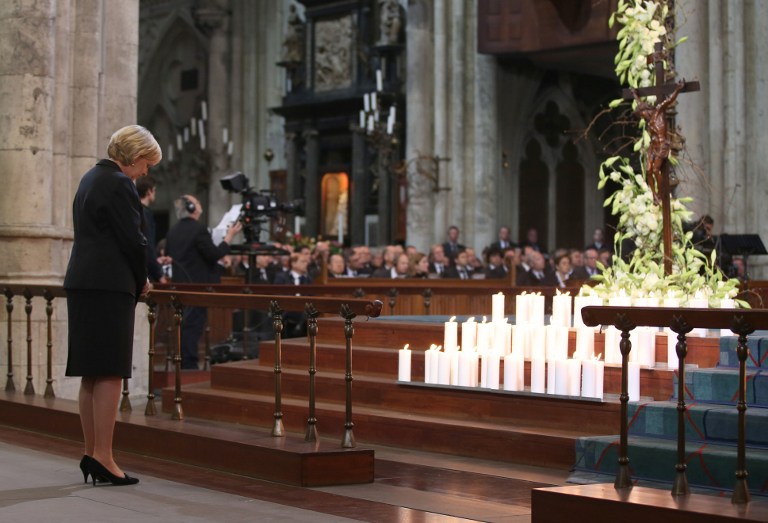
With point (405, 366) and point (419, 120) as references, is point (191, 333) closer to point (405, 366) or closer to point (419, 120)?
point (405, 366)

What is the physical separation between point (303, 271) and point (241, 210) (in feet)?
5.18

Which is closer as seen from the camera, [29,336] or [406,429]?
[406,429]

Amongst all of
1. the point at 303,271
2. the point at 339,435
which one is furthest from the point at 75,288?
the point at 303,271

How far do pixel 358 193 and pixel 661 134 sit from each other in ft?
46.5

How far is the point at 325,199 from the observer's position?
23891 mm

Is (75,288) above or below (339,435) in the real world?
above

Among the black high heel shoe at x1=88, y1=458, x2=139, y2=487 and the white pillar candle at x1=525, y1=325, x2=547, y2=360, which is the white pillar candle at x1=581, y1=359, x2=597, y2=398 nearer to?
the white pillar candle at x1=525, y1=325, x2=547, y2=360

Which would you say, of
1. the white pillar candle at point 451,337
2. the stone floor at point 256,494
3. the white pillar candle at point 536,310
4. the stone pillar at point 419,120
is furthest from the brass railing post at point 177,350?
the stone pillar at point 419,120

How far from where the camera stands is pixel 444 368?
817cm

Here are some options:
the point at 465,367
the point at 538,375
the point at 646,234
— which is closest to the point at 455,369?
the point at 465,367

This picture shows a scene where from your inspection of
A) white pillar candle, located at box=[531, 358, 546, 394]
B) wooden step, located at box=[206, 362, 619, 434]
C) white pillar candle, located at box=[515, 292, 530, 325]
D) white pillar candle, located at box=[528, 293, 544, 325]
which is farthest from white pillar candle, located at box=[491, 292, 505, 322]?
white pillar candle, located at box=[531, 358, 546, 394]

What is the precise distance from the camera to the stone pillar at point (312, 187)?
2384cm

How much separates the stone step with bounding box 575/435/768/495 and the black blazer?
254 centimetres

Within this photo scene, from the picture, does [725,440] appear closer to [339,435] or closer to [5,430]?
[339,435]
